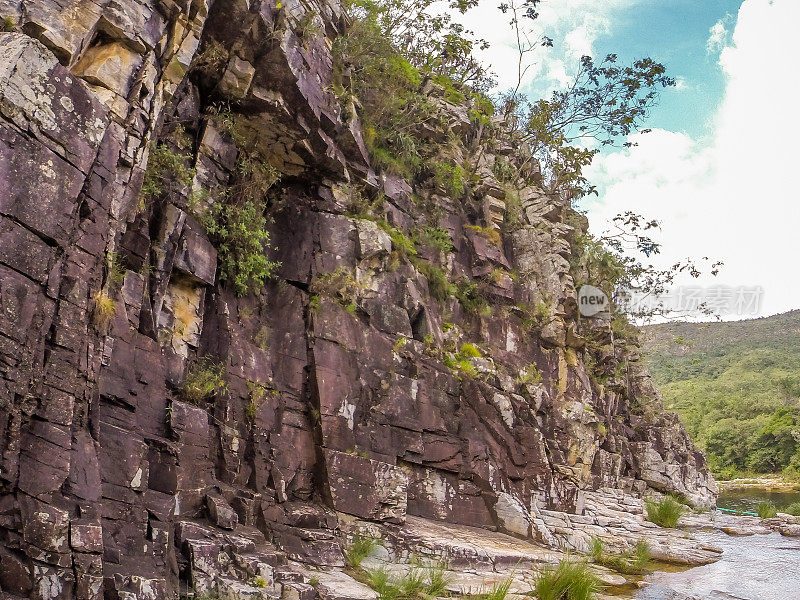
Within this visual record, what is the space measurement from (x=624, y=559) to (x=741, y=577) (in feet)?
9.19

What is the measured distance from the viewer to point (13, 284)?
6.13 meters

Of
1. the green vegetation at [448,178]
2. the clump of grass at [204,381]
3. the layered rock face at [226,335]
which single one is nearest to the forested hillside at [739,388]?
the green vegetation at [448,178]

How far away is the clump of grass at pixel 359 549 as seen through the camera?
1033cm

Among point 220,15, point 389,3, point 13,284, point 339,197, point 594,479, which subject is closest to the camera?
point 13,284

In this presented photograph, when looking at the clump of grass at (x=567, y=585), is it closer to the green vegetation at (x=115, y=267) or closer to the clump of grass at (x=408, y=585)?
the clump of grass at (x=408, y=585)

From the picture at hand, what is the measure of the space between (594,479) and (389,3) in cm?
1928

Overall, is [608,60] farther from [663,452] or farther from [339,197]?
[663,452]

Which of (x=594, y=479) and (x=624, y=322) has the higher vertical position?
(x=624, y=322)

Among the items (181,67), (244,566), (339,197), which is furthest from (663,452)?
(181,67)

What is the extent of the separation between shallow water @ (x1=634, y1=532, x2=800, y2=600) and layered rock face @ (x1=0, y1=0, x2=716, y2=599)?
2837 mm

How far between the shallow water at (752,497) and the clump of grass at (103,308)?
32.9 metres

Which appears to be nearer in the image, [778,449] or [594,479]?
[594,479]

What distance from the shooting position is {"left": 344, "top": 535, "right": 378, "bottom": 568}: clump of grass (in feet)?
33.9

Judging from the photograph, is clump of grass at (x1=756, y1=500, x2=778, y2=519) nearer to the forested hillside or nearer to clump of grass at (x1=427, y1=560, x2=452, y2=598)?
the forested hillside
